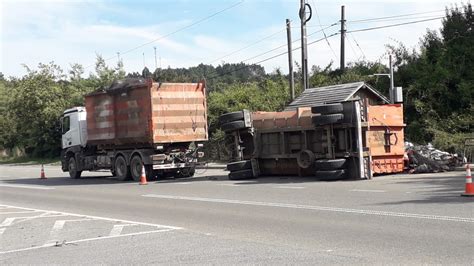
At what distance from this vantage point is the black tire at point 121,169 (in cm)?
2277

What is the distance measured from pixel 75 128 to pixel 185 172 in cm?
603

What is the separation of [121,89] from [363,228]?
14.8 meters

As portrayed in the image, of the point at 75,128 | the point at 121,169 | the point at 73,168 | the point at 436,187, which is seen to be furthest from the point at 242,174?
the point at 73,168

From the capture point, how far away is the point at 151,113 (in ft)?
67.8

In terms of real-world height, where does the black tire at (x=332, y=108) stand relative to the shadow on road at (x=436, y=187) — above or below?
above

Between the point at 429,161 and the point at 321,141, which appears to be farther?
the point at 429,161

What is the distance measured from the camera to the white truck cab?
997 inches

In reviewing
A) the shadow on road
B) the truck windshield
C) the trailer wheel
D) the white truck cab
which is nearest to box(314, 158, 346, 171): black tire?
the trailer wheel

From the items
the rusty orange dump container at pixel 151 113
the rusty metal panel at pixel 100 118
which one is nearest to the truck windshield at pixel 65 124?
the rusty metal panel at pixel 100 118

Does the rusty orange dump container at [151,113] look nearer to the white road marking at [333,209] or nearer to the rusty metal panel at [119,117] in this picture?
the rusty metal panel at [119,117]

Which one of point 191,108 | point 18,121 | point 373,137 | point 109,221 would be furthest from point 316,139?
point 18,121

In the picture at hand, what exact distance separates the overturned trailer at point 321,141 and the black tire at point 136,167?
367cm

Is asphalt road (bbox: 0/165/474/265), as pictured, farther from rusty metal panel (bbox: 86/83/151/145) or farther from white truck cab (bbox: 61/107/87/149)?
white truck cab (bbox: 61/107/87/149)

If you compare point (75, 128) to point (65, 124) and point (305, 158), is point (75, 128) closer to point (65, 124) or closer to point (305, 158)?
point (65, 124)
